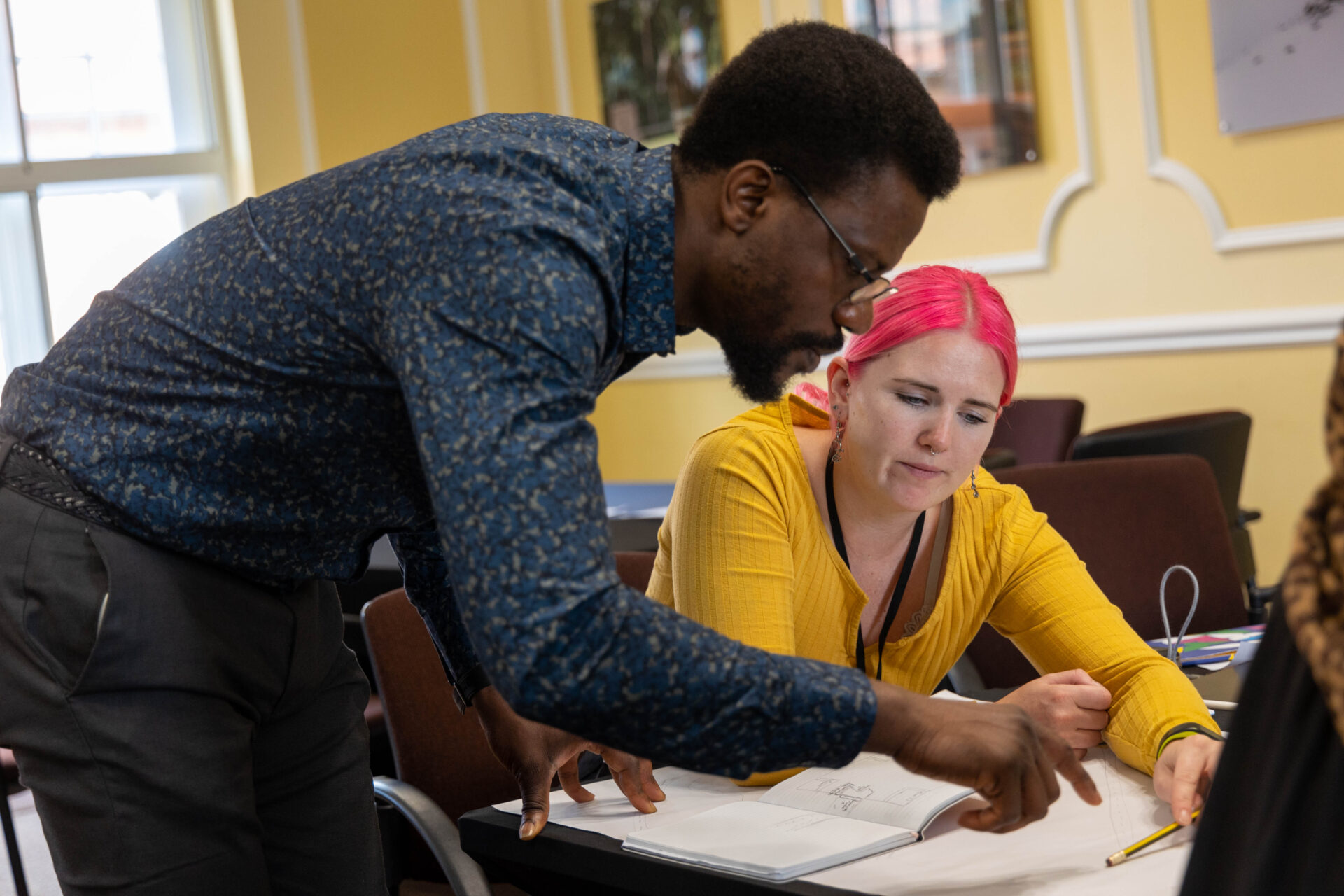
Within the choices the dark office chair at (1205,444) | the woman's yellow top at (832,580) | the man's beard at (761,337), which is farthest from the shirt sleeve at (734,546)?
the dark office chair at (1205,444)

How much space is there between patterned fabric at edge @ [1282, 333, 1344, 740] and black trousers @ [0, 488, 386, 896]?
2.94 feet

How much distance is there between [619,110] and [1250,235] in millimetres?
2748

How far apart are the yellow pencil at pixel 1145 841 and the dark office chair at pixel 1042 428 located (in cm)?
246

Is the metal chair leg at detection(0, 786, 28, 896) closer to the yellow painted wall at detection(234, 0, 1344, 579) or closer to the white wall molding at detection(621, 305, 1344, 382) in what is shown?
the white wall molding at detection(621, 305, 1344, 382)

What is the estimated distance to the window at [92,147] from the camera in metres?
5.04

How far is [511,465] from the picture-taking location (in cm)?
83

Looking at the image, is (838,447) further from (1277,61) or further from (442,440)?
(1277,61)

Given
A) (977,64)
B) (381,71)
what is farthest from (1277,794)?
(381,71)

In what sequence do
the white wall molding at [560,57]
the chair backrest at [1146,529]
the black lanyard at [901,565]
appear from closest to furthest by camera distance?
the black lanyard at [901,565] → the chair backrest at [1146,529] → the white wall molding at [560,57]

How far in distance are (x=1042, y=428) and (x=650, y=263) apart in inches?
116

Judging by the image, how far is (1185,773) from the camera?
4.28ft

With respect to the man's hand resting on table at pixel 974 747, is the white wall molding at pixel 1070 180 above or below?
above

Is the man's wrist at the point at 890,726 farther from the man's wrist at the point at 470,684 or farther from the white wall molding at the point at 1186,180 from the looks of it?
the white wall molding at the point at 1186,180

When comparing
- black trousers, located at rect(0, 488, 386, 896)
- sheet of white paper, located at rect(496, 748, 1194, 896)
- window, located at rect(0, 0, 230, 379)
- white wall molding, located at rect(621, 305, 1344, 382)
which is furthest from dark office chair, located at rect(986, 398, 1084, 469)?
window, located at rect(0, 0, 230, 379)
